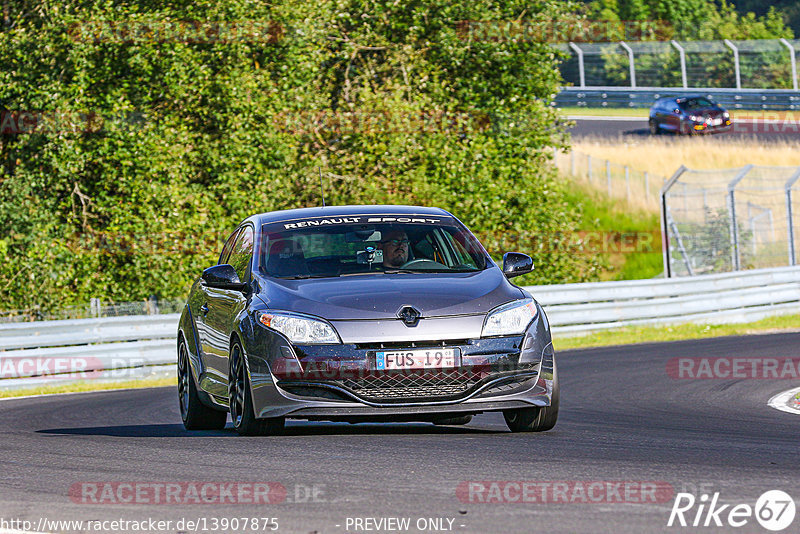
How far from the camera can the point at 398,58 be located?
3086cm

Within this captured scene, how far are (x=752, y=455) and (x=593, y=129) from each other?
48.1m

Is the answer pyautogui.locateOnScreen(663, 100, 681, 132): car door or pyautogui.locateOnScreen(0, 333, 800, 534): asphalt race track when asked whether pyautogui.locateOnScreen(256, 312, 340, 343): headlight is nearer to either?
pyautogui.locateOnScreen(0, 333, 800, 534): asphalt race track

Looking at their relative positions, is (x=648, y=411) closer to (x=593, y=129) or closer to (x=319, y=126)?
(x=319, y=126)

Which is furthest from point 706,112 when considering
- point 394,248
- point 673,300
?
point 394,248

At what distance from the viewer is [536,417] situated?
366 inches

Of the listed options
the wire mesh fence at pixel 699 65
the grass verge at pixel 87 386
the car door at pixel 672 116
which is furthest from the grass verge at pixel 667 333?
the wire mesh fence at pixel 699 65

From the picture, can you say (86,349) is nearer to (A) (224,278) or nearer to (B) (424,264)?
(A) (224,278)

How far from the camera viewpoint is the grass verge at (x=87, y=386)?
1780 centimetres

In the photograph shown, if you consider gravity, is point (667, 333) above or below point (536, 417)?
below

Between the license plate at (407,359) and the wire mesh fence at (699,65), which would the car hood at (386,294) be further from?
the wire mesh fence at (699,65)

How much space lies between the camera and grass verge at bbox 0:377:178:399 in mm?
17797

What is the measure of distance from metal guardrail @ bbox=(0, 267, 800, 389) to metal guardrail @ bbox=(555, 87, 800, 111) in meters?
32.0

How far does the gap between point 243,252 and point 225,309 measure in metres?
0.62

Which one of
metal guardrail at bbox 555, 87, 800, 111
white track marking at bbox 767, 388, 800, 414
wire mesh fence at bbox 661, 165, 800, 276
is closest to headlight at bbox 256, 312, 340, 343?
white track marking at bbox 767, 388, 800, 414
